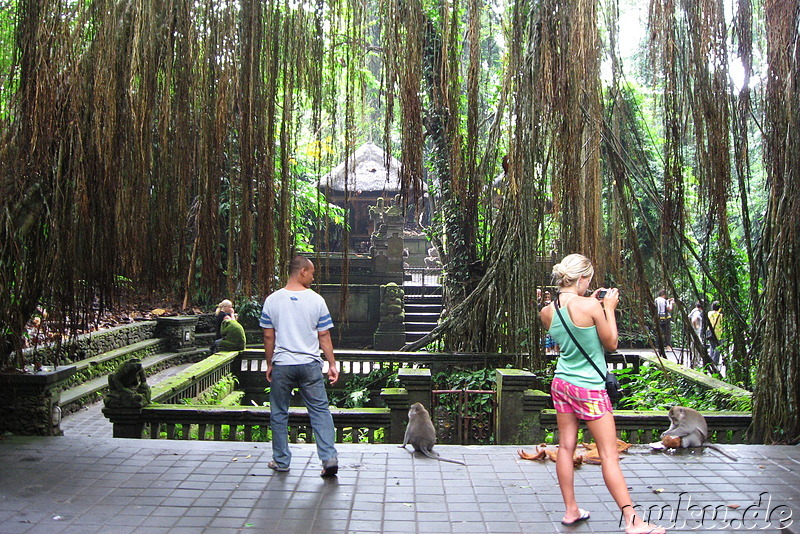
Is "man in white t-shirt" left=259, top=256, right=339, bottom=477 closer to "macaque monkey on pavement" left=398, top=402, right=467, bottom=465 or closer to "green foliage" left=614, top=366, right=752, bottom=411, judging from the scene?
"macaque monkey on pavement" left=398, top=402, right=467, bottom=465

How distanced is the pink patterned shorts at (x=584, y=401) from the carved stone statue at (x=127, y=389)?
12.6ft

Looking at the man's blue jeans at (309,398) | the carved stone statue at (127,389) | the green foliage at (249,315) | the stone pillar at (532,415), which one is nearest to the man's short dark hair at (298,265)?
the man's blue jeans at (309,398)

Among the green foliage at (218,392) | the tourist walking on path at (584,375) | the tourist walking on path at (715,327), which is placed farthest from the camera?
the tourist walking on path at (715,327)

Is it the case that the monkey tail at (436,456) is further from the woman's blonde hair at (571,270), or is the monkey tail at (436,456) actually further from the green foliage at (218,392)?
the green foliage at (218,392)

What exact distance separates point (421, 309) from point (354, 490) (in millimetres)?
13624

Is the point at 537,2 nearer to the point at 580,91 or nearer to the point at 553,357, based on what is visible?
the point at 580,91

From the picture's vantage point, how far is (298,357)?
440 centimetres

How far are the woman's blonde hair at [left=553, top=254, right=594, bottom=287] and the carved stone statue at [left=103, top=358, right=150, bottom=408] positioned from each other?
3.86 m

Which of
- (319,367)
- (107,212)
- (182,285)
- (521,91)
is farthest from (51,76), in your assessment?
(521,91)

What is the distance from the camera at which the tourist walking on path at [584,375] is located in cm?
331

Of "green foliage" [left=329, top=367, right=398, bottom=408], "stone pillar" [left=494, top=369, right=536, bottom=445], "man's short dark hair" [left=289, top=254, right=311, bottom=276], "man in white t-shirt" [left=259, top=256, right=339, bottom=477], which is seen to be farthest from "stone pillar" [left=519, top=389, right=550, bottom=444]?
"green foliage" [left=329, top=367, right=398, bottom=408]

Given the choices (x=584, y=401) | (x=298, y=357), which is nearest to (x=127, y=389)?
(x=298, y=357)

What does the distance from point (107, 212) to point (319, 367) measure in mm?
1565

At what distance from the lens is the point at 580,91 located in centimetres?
402
